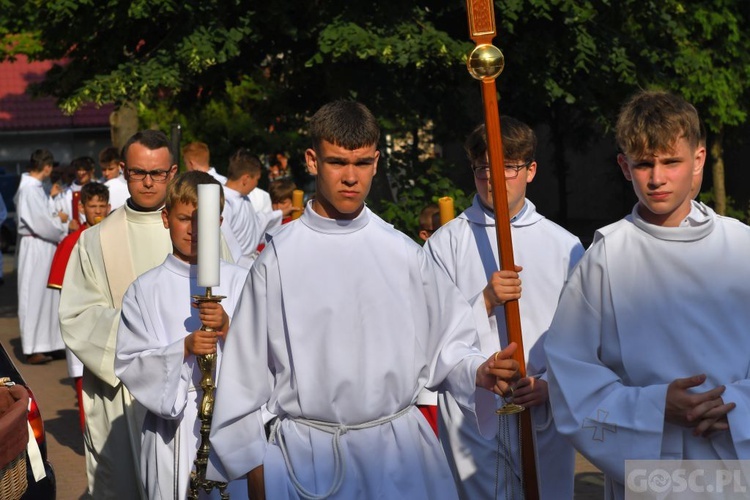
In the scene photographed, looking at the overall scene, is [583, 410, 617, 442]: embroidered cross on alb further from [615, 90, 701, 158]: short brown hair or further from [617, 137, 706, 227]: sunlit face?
[615, 90, 701, 158]: short brown hair

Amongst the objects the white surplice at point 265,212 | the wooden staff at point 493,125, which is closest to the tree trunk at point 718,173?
the white surplice at point 265,212

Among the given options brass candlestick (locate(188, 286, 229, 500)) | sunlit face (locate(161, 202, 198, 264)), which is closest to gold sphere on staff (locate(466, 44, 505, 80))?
brass candlestick (locate(188, 286, 229, 500))

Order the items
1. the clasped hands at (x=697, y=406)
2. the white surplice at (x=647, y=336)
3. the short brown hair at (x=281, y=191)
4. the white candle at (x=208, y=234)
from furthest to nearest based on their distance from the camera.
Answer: the short brown hair at (x=281, y=191), the white candle at (x=208, y=234), the white surplice at (x=647, y=336), the clasped hands at (x=697, y=406)

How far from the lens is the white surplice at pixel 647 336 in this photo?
376cm

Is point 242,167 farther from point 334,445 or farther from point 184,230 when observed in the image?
point 334,445

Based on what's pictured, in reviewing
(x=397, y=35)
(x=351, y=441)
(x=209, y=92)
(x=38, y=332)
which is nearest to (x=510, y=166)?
(x=351, y=441)

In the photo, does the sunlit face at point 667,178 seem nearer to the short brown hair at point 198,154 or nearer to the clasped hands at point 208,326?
the clasped hands at point 208,326

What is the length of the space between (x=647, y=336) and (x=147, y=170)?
127 inches

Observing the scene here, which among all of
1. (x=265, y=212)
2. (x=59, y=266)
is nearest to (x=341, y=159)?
(x=59, y=266)

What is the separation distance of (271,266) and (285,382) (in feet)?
1.25

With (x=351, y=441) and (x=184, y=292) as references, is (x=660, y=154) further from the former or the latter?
(x=184, y=292)

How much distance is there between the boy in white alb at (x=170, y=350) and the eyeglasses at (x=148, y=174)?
0.85 metres

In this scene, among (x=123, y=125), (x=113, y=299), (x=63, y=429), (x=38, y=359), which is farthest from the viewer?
(x=123, y=125)

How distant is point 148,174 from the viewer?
635 centimetres
